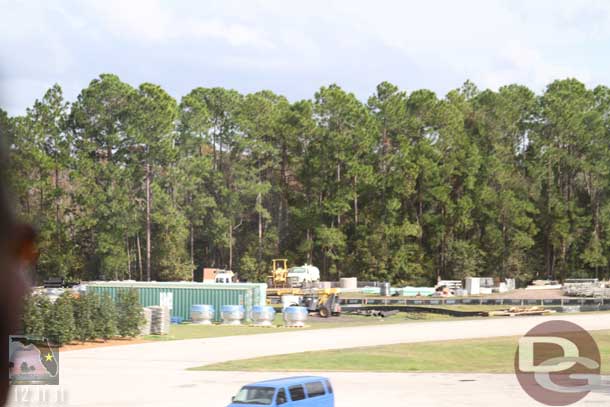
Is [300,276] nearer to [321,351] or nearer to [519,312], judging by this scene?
[519,312]

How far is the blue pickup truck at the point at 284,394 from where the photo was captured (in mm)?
20500

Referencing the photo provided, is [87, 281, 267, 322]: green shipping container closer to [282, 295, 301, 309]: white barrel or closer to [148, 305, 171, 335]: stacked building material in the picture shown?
[282, 295, 301, 309]: white barrel

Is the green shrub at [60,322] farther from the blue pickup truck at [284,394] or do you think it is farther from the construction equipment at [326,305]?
the construction equipment at [326,305]

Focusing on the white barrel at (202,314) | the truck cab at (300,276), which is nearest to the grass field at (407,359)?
the white barrel at (202,314)

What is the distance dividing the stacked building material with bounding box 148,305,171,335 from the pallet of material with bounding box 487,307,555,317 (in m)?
27.8

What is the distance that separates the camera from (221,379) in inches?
1242

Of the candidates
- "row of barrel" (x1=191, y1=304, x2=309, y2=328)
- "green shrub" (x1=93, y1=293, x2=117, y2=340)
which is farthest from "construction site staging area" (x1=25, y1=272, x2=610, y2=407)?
"green shrub" (x1=93, y1=293, x2=117, y2=340)

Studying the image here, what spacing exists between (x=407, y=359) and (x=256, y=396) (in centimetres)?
1858

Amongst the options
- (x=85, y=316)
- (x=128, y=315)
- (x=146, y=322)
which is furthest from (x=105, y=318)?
(x=146, y=322)

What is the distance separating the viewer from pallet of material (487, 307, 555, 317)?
67312 millimetres

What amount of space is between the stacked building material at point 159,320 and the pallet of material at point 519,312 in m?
27.8

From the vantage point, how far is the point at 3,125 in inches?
43.4

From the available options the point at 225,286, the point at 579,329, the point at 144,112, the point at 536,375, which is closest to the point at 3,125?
the point at 536,375

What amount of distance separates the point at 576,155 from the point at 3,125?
12045cm
